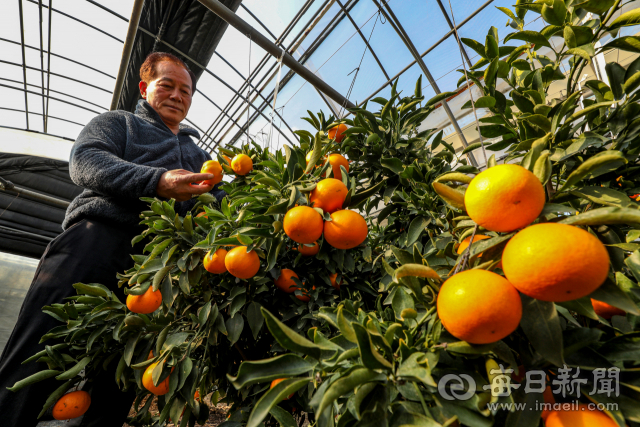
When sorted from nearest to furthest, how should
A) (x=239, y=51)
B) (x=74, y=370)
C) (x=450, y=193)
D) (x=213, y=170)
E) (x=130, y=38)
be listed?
1. (x=450, y=193)
2. (x=74, y=370)
3. (x=213, y=170)
4. (x=130, y=38)
5. (x=239, y=51)

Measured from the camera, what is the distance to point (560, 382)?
1.11 ft

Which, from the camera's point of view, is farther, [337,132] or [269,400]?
[337,132]

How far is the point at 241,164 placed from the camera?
1.04 metres

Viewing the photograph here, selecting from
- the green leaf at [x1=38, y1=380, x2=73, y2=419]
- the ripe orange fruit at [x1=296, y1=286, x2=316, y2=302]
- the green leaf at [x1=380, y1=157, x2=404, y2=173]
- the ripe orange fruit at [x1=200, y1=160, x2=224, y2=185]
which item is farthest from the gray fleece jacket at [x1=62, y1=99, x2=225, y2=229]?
the green leaf at [x1=380, y1=157, x2=404, y2=173]

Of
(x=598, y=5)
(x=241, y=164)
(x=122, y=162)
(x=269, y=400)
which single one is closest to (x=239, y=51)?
Result: (x=122, y=162)

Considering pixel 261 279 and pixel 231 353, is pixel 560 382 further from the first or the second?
pixel 231 353

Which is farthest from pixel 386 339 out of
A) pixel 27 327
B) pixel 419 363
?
pixel 27 327

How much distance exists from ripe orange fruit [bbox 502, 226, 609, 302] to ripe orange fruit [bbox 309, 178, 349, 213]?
36cm

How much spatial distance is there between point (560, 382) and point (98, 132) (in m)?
1.53

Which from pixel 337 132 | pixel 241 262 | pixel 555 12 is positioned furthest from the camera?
pixel 337 132

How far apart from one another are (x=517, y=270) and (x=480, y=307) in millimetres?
59

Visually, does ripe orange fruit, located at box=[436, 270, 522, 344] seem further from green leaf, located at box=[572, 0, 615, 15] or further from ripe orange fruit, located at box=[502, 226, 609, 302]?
green leaf, located at box=[572, 0, 615, 15]

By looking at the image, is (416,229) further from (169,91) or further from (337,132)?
(169,91)

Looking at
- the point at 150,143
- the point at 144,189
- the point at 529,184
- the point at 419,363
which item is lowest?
the point at 419,363
